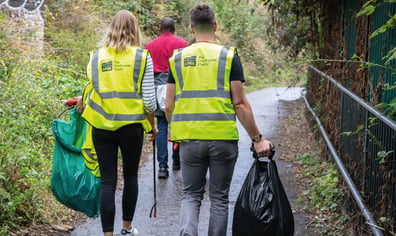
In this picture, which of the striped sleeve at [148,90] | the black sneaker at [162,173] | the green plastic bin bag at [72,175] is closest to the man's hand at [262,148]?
the striped sleeve at [148,90]

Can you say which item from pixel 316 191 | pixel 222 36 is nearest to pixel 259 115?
pixel 316 191

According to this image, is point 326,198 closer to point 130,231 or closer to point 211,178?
point 130,231

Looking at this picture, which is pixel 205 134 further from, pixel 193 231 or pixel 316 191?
pixel 316 191

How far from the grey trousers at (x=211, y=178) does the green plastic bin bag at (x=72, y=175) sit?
3.63 ft

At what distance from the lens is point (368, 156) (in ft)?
15.9

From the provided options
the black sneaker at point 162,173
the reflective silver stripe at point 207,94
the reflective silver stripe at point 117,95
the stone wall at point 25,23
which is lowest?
the black sneaker at point 162,173

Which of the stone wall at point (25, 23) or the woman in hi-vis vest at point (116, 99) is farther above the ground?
the stone wall at point (25, 23)

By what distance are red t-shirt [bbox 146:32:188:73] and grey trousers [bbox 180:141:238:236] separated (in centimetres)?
349

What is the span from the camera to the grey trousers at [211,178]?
445cm

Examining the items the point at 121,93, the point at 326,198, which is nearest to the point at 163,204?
the point at 326,198

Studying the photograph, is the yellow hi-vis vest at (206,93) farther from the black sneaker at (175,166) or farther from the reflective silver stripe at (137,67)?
the black sneaker at (175,166)

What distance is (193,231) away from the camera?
4.53 meters

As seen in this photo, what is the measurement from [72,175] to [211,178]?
1.38 m

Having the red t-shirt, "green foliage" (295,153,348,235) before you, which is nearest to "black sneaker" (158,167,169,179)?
the red t-shirt
